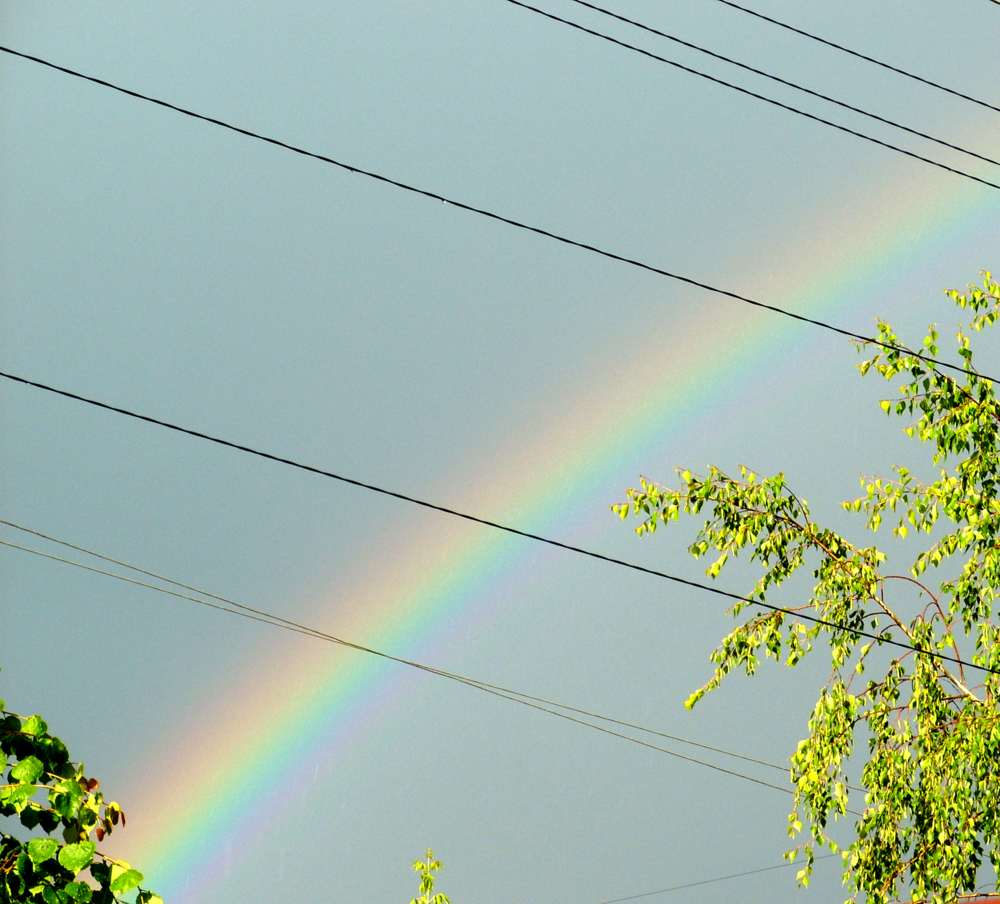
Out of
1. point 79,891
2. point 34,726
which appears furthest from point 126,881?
point 34,726

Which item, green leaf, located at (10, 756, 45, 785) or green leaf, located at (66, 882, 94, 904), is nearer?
green leaf, located at (66, 882, 94, 904)

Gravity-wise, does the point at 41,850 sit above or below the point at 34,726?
below

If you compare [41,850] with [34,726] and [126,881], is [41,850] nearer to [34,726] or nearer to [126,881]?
[126,881]

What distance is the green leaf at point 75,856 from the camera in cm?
244

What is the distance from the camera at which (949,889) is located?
5.02 metres

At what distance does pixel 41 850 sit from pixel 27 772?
0.19 metres

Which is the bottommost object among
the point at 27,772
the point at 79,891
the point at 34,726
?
the point at 79,891

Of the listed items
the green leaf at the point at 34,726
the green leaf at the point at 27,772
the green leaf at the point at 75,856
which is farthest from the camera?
the green leaf at the point at 34,726

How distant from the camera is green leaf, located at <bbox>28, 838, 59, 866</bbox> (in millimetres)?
2465

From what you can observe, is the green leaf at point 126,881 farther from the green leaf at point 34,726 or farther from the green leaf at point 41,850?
the green leaf at point 34,726

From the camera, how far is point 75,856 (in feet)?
8.02

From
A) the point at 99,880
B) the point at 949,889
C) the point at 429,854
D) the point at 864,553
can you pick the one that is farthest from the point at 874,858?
the point at 99,880

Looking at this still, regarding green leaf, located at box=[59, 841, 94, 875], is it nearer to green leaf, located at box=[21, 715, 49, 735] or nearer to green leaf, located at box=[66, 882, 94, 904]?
green leaf, located at box=[66, 882, 94, 904]

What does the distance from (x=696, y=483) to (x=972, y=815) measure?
182 cm
